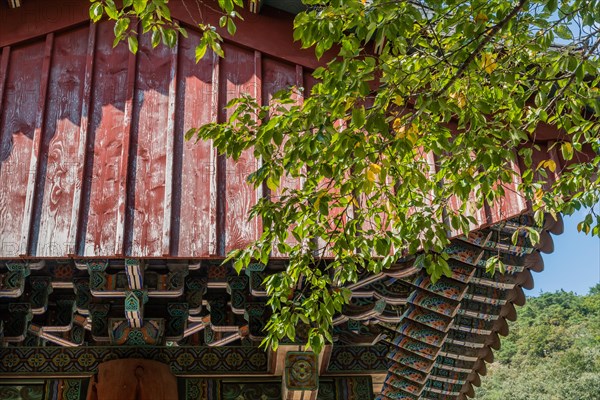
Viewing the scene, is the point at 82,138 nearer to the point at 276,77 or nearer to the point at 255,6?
the point at 276,77

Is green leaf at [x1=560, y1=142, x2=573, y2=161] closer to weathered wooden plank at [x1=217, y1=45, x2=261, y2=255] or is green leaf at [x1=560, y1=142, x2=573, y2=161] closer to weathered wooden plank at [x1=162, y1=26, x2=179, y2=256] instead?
weathered wooden plank at [x1=217, y1=45, x2=261, y2=255]

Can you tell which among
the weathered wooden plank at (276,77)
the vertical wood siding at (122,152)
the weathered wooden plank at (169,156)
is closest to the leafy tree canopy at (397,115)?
the vertical wood siding at (122,152)

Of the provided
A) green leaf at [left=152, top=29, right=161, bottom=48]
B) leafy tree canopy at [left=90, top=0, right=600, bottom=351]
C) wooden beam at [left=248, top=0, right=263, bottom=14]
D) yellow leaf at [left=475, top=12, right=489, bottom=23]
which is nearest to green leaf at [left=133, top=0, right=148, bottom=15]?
leafy tree canopy at [left=90, top=0, right=600, bottom=351]

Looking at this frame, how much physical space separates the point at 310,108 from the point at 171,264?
187 cm

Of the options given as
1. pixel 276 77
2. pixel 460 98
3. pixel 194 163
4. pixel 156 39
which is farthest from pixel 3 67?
pixel 460 98

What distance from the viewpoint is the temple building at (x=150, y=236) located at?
565 centimetres

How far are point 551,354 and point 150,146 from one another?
121ft

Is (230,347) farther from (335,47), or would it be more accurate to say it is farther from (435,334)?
(335,47)

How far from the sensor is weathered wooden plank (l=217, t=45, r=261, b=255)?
5648 mm

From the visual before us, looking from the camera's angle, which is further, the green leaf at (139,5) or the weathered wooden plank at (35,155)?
the weathered wooden plank at (35,155)

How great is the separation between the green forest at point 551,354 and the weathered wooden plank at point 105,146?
26.4 metres

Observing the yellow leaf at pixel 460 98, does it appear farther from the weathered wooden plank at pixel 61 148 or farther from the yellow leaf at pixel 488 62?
the weathered wooden plank at pixel 61 148

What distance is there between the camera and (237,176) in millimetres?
5930

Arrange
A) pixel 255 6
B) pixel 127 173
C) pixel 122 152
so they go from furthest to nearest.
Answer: pixel 255 6 < pixel 122 152 < pixel 127 173
